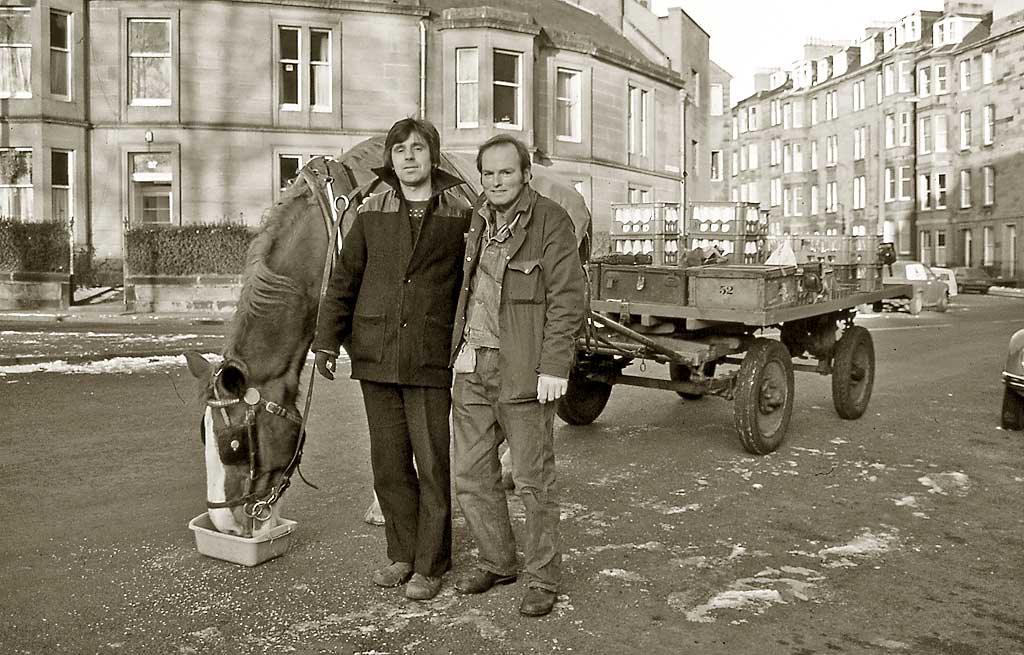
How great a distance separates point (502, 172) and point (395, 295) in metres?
0.72

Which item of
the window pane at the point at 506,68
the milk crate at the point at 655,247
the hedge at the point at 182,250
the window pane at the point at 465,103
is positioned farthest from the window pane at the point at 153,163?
the milk crate at the point at 655,247

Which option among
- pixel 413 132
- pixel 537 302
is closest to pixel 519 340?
pixel 537 302

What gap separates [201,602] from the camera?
13.3 ft

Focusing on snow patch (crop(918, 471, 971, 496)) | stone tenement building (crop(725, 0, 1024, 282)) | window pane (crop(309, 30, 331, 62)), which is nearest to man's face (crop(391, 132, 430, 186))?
snow patch (crop(918, 471, 971, 496))

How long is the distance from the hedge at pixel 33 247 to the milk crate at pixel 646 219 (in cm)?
1616

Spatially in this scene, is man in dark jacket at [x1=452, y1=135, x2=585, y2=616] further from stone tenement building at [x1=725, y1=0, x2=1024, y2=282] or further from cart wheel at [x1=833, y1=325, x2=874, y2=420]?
stone tenement building at [x1=725, y1=0, x2=1024, y2=282]

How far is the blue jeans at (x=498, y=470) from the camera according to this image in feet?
13.2

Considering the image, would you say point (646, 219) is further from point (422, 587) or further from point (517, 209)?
point (422, 587)

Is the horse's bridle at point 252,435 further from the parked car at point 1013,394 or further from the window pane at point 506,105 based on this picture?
the window pane at point 506,105

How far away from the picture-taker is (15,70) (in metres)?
23.7

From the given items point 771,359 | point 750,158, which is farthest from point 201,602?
point 750,158

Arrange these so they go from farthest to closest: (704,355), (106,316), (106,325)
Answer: (106,316)
(106,325)
(704,355)

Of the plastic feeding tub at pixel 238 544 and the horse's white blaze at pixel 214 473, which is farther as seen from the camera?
the plastic feeding tub at pixel 238 544

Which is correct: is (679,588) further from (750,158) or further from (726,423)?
(750,158)
